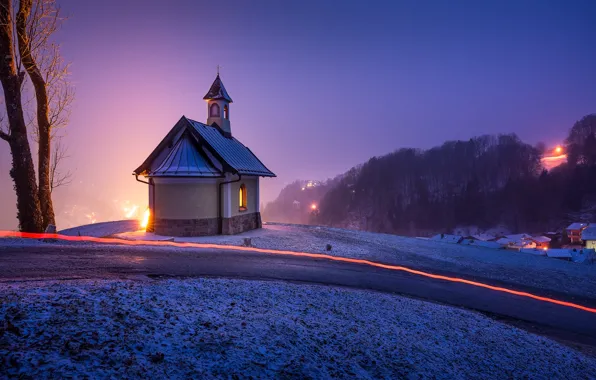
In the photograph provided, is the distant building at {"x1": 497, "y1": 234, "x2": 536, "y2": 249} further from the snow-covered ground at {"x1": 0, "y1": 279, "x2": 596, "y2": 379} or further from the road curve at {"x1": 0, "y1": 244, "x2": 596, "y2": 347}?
the snow-covered ground at {"x1": 0, "y1": 279, "x2": 596, "y2": 379}

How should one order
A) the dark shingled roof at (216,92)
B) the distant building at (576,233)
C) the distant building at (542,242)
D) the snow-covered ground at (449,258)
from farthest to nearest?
the distant building at (542,242)
the distant building at (576,233)
the dark shingled roof at (216,92)
the snow-covered ground at (449,258)

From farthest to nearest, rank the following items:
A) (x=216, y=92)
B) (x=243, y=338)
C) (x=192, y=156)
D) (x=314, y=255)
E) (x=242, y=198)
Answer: (x=216, y=92), (x=242, y=198), (x=192, y=156), (x=314, y=255), (x=243, y=338)

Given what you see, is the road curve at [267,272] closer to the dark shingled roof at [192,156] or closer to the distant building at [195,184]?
the distant building at [195,184]

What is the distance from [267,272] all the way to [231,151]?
1347 cm

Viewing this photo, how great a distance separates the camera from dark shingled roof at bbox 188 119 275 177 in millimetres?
21672

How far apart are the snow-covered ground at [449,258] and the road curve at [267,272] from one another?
2.91 metres

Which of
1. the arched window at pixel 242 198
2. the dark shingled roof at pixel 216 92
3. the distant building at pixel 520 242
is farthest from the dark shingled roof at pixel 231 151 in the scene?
the distant building at pixel 520 242

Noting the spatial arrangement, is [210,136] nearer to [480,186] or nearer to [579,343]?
[579,343]

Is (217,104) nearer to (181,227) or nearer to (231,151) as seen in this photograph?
(231,151)

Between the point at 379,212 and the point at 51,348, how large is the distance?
87.9m

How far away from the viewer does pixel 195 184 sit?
2041cm

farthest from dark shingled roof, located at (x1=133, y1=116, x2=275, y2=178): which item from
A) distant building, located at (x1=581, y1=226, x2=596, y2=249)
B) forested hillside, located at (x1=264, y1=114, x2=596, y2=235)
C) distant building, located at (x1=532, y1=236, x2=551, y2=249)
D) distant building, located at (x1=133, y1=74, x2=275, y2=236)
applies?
forested hillside, located at (x1=264, y1=114, x2=596, y2=235)

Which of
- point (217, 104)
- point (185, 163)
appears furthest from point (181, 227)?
point (217, 104)

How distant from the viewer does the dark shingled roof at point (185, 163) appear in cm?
1991
